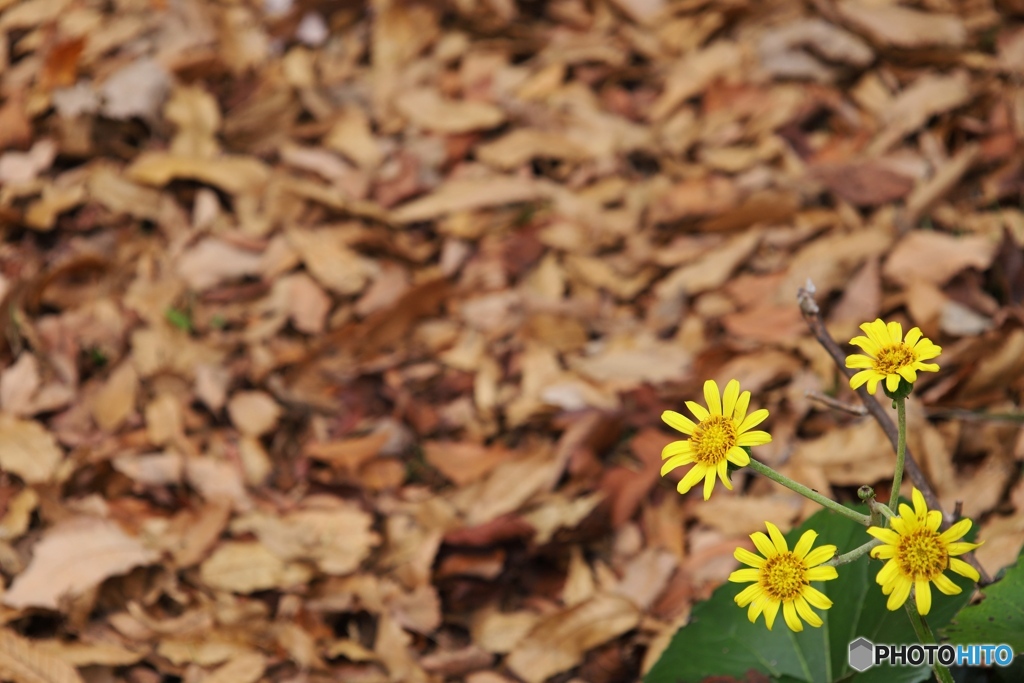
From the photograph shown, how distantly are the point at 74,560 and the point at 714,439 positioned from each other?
151cm

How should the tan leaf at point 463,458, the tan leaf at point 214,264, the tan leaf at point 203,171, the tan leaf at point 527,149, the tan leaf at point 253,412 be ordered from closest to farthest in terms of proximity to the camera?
the tan leaf at point 463,458 → the tan leaf at point 253,412 → the tan leaf at point 214,264 → the tan leaf at point 203,171 → the tan leaf at point 527,149

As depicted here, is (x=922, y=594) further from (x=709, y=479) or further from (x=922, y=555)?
(x=709, y=479)

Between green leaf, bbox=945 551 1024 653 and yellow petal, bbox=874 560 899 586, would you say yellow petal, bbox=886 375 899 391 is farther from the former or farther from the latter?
green leaf, bbox=945 551 1024 653

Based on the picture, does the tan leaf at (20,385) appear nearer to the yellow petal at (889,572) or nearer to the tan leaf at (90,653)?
the tan leaf at (90,653)

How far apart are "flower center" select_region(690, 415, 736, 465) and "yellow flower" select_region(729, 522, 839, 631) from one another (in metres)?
0.12

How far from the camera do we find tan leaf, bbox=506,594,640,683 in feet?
6.66

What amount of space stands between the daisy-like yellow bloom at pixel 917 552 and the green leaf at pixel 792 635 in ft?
1.54

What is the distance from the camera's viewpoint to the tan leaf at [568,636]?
2.03 metres

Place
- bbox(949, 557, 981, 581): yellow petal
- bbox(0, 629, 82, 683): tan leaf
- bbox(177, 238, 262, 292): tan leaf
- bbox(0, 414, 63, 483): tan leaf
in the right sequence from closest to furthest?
bbox(949, 557, 981, 581): yellow petal, bbox(0, 629, 82, 683): tan leaf, bbox(0, 414, 63, 483): tan leaf, bbox(177, 238, 262, 292): tan leaf

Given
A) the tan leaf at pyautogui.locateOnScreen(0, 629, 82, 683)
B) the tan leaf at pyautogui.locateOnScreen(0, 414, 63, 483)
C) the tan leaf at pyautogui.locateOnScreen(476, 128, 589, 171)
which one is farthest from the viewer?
the tan leaf at pyautogui.locateOnScreen(476, 128, 589, 171)

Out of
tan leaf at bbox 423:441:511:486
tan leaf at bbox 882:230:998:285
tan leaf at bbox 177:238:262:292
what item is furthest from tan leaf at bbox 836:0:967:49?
tan leaf at bbox 177:238:262:292

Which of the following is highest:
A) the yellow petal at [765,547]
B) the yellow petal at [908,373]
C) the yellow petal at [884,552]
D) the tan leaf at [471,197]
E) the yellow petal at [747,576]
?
the tan leaf at [471,197]

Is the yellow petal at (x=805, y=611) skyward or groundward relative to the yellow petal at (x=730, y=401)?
groundward

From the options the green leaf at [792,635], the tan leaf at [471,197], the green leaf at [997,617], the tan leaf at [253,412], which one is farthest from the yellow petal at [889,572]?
the tan leaf at [471,197]
